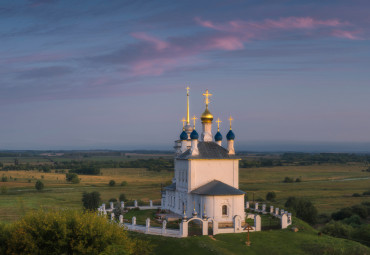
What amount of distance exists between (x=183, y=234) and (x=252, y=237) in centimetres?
489

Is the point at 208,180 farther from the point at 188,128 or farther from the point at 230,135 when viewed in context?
the point at 188,128

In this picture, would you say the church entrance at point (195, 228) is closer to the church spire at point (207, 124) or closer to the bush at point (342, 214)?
the church spire at point (207, 124)

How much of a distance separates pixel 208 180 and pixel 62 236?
17118 mm

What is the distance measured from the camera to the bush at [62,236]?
24344 millimetres

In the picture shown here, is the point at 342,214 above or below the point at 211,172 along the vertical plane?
below

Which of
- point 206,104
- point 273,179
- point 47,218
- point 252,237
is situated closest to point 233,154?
point 206,104

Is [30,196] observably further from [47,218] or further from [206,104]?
[47,218]

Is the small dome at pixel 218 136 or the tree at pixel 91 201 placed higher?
the small dome at pixel 218 136

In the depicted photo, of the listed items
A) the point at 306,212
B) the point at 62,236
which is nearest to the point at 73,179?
the point at 306,212

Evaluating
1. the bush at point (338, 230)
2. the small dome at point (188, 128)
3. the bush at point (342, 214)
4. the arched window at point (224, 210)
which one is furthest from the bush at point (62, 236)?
the bush at point (342, 214)

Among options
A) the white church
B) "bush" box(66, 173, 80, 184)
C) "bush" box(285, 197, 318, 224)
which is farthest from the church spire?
"bush" box(66, 173, 80, 184)

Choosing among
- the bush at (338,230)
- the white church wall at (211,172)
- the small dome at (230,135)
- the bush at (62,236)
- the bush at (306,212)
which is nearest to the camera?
the bush at (62,236)

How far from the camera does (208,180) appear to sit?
39.5m

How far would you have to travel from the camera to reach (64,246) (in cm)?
2494
